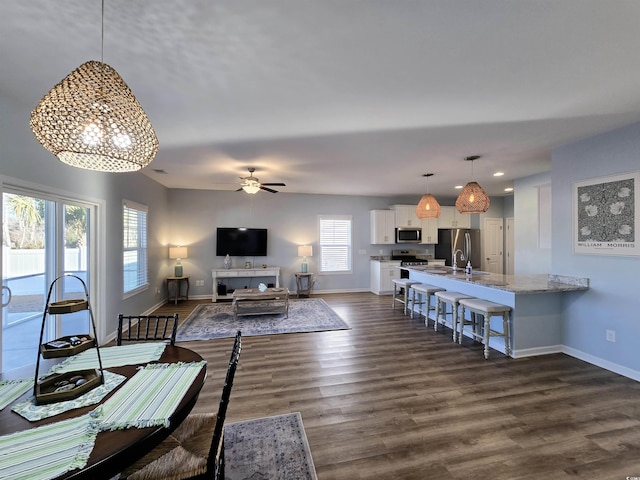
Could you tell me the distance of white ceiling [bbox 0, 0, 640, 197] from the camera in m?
1.58

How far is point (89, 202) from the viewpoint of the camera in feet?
12.3

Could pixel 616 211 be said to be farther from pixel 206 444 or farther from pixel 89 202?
pixel 89 202

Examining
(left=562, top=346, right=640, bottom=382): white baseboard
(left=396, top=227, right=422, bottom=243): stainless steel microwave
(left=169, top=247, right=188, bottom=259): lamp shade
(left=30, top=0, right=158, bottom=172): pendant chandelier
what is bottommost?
(left=562, top=346, right=640, bottom=382): white baseboard

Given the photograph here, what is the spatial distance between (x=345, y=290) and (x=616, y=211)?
5.59m

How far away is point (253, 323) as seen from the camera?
5.10 metres

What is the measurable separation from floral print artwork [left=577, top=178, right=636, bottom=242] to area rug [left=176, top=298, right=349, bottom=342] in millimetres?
3425

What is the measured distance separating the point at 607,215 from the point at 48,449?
15.7ft

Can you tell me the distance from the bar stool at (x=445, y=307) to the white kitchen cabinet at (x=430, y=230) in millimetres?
3376

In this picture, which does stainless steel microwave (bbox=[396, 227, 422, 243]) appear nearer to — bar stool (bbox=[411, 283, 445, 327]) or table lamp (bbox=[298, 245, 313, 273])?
table lamp (bbox=[298, 245, 313, 273])

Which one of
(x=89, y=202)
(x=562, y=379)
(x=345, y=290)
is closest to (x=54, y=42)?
(x=89, y=202)

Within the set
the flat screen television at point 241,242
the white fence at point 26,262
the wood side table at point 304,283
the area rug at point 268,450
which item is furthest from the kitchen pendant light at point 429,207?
the white fence at point 26,262

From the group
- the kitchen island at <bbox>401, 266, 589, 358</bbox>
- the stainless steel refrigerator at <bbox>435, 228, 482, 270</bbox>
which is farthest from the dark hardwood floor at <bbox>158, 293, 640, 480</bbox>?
the stainless steel refrigerator at <bbox>435, 228, 482, 270</bbox>

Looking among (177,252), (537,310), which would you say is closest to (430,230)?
(537,310)

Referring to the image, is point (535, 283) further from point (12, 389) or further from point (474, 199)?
point (12, 389)
